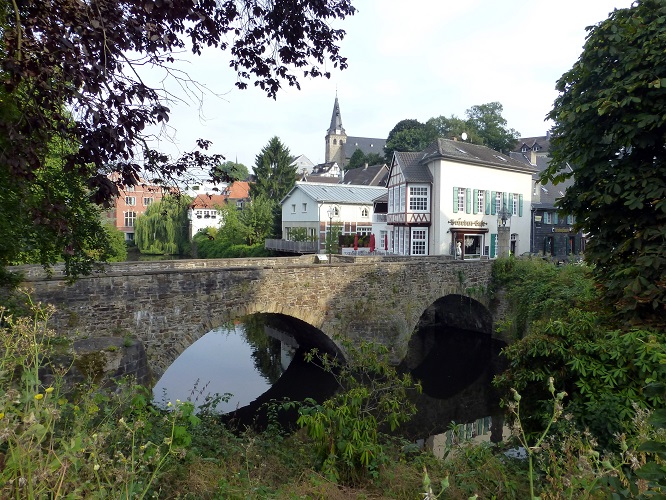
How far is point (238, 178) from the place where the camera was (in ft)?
18.0

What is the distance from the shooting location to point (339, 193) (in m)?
37.3

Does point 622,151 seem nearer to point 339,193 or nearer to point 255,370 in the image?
point 255,370

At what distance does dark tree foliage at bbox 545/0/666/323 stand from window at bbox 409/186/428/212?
63.8ft

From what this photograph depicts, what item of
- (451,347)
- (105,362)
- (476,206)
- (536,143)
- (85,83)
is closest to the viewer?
(85,83)

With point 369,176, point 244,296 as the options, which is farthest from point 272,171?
point 244,296

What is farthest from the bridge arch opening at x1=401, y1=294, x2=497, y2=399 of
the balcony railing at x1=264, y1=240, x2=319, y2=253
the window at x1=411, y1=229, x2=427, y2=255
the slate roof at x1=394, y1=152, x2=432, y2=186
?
the balcony railing at x1=264, y1=240, x2=319, y2=253

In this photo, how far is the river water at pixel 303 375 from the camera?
Result: 12.9m

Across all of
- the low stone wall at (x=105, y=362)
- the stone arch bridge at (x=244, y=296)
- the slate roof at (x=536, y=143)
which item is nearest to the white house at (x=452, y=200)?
the stone arch bridge at (x=244, y=296)

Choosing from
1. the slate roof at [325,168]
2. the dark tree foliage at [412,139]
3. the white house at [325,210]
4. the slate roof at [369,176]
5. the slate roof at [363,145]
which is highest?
the slate roof at [363,145]

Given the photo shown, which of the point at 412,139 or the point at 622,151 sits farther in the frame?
the point at 412,139

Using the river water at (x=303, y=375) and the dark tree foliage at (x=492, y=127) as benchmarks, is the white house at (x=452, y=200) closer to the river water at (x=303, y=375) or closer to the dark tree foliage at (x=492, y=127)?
the river water at (x=303, y=375)

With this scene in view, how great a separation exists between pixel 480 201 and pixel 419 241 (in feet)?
14.0

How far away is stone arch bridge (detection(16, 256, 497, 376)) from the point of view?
9.91 metres

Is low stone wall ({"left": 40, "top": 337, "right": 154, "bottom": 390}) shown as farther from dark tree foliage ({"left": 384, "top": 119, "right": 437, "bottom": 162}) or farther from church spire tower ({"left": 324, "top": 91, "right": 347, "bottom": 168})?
church spire tower ({"left": 324, "top": 91, "right": 347, "bottom": 168})
